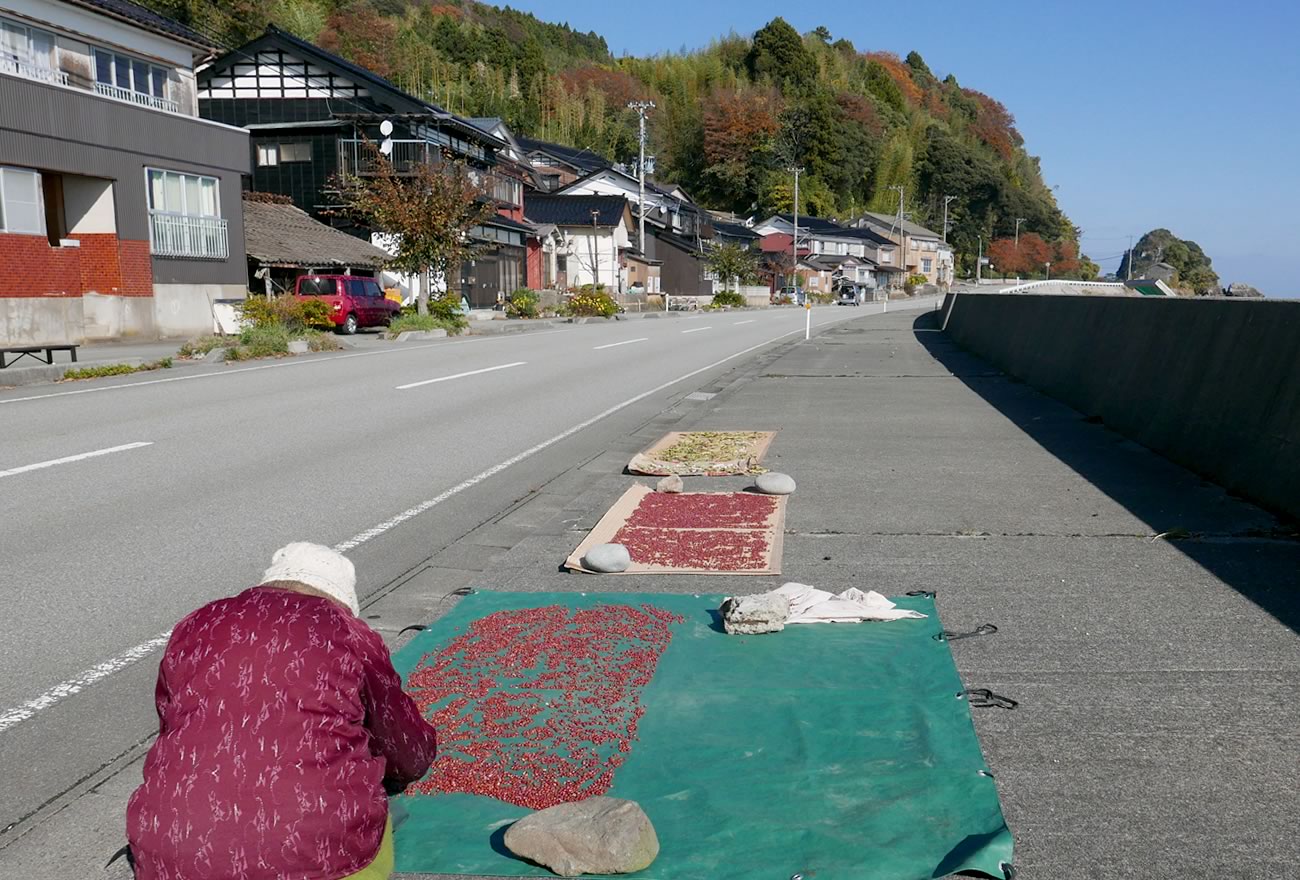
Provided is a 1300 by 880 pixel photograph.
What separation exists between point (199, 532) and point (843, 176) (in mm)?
114108

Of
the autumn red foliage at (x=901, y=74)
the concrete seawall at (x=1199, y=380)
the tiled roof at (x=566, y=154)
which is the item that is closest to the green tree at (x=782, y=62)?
the autumn red foliage at (x=901, y=74)

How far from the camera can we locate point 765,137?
333ft

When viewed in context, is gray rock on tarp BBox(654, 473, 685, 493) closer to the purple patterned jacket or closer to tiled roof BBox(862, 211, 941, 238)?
the purple patterned jacket

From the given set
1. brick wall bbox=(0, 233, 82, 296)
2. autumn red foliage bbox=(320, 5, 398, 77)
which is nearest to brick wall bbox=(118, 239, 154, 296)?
brick wall bbox=(0, 233, 82, 296)

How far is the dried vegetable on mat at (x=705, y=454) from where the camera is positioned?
8.70 metres

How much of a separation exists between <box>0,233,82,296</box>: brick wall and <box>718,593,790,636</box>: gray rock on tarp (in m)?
22.7

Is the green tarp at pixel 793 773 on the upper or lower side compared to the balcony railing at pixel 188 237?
lower

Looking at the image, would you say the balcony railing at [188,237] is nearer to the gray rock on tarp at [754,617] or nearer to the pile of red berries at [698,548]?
the pile of red berries at [698,548]

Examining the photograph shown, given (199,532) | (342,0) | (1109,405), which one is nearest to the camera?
(199,532)

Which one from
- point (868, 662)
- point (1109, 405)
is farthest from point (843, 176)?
point (868, 662)

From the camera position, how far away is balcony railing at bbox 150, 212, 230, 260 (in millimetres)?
27375

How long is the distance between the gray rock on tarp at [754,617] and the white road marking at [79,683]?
227cm

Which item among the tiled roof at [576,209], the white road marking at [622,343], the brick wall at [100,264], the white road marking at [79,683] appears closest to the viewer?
the white road marking at [79,683]

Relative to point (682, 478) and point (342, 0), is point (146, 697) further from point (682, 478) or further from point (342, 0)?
point (342, 0)
